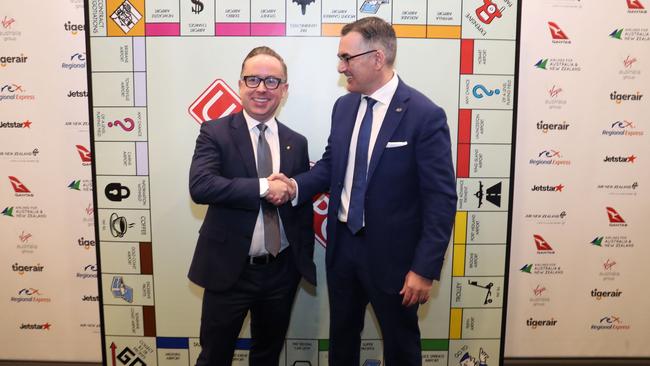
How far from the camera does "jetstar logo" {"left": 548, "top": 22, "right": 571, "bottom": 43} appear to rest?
259 centimetres

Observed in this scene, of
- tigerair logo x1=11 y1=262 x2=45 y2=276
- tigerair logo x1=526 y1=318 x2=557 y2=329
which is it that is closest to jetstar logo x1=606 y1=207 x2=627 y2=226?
tigerair logo x1=526 y1=318 x2=557 y2=329

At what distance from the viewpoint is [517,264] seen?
2.74m

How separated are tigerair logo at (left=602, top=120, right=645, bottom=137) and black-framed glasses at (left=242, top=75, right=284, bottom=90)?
6.79 ft

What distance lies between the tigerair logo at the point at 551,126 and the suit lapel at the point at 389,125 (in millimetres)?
1251

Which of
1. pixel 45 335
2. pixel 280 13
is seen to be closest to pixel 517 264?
pixel 280 13

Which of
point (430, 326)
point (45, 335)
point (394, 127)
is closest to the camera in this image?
point (394, 127)

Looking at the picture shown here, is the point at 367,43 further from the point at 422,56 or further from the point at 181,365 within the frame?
the point at 181,365

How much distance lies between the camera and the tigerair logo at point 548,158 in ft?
8.76

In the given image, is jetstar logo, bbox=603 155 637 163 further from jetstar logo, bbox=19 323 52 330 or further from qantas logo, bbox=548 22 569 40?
jetstar logo, bbox=19 323 52 330

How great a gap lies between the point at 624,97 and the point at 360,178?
1908mm

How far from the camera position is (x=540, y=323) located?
278 centimetres

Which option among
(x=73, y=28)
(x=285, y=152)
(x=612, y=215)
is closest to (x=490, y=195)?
(x=612, y=215)

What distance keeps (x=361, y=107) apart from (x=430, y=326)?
4.59ft

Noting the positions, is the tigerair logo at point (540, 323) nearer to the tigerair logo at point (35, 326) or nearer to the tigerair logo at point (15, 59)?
the tigerair logo at point (35, 326)
